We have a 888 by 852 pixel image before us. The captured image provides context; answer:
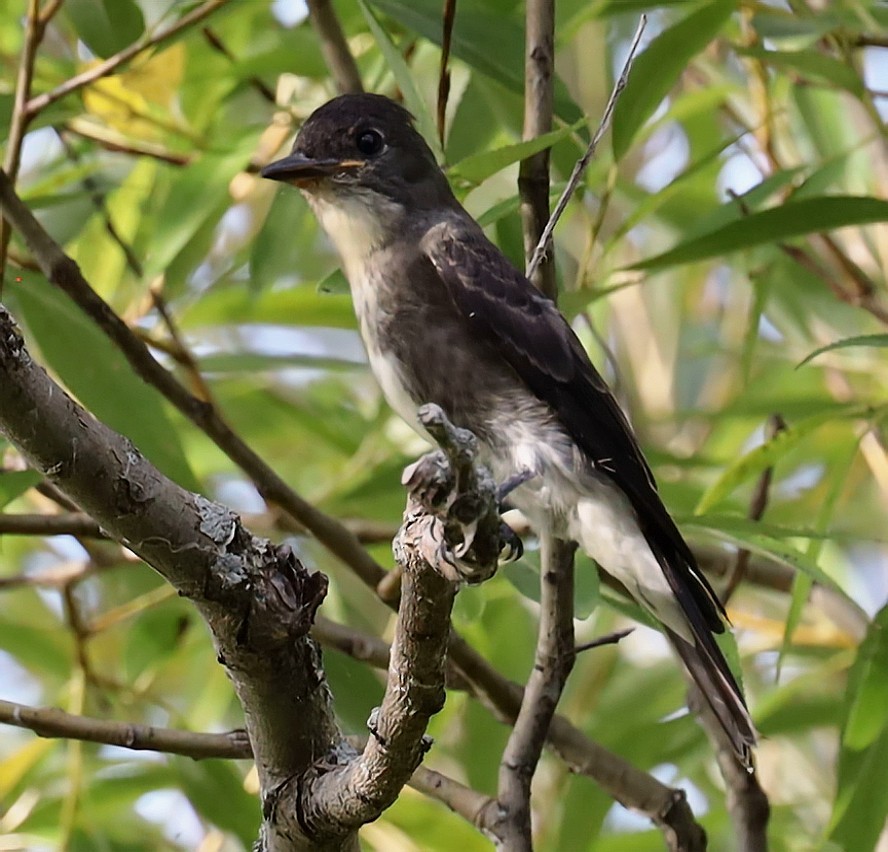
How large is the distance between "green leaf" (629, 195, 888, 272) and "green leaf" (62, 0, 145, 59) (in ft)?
2.48

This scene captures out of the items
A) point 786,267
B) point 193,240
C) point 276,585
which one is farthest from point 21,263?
point 786,267

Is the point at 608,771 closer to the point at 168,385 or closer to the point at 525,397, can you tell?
the point at 525,397

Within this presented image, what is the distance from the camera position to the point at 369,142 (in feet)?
6.95

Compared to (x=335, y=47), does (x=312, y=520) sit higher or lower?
lower

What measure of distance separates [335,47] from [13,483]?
716 millimetres

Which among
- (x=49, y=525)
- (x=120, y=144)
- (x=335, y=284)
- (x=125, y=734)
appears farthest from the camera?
(x=120, y=144)

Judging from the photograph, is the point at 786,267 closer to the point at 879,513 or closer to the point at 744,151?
the point at 744,151

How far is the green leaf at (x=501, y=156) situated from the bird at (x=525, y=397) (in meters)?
0.18

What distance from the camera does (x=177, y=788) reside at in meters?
2.17

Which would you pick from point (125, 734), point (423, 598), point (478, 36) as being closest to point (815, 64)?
point (478, 36)

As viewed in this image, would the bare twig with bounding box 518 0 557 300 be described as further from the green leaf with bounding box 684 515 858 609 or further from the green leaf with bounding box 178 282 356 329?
the green leaf with bounding box 178 282 356 329

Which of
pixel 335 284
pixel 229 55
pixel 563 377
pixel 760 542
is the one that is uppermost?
pixel 229 55

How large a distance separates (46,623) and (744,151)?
1.72 m

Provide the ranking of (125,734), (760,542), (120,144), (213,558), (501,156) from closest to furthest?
(213,558) < (125,734) < (501,156) < (760,542) < (120,144)
